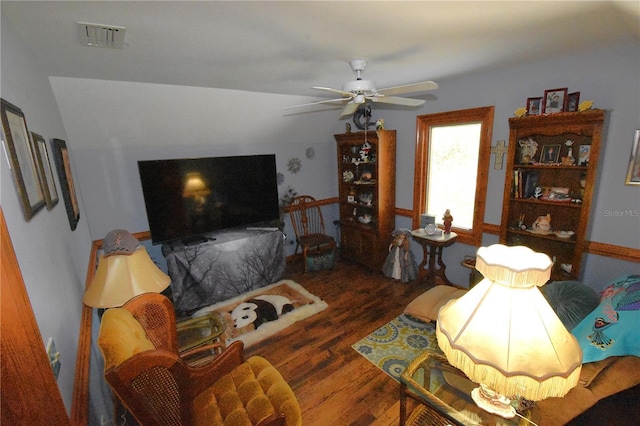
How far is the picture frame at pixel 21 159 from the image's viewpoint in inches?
42.1

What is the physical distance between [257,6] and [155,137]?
249cm

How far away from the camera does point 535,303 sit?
89 cm

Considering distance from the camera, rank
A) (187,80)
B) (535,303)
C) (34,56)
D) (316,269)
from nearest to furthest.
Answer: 1. (535,303)
2. (34,56)
3. (187,80)
4. (316,269)

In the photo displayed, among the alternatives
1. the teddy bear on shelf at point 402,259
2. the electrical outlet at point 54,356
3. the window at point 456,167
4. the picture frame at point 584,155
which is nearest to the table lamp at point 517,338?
the electrical outlet at point 54,356

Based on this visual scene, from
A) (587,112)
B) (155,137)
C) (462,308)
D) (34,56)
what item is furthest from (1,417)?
(587,112)

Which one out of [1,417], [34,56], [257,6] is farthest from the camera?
[34,56]

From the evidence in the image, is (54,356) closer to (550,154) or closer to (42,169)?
(42,169)

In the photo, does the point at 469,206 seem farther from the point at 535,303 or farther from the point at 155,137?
the point at 155,137

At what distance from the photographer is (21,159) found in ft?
3.84

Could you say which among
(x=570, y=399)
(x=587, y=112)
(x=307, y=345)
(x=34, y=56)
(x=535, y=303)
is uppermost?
(x=34, y=56)

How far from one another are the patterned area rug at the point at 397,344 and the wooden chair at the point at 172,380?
117 cm

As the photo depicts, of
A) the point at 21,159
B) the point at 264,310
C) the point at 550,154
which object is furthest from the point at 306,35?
the point at 264,310

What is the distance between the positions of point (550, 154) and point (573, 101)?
1.56 ft

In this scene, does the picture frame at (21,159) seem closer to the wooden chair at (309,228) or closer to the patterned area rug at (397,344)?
the patterned area rug at (397,344)
